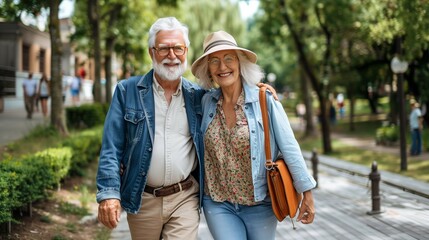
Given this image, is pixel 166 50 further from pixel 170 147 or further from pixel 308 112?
pixel 308 112

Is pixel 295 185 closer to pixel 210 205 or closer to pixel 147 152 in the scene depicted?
pixel 210 205

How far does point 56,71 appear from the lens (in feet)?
36.8

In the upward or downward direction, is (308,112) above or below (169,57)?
below

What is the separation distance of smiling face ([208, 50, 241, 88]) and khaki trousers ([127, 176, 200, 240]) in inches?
27.2

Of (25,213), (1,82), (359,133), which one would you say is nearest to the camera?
(25,213)

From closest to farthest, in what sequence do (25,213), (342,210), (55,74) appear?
(25,213), (342,210), (55,74)

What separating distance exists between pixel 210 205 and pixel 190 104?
0.68m

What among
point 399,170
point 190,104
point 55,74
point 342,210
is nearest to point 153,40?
point 190,104

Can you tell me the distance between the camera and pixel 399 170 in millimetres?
15516

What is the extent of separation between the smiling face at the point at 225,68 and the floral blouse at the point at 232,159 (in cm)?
20

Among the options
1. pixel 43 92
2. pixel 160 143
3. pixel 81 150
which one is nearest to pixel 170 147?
pixel 160 143

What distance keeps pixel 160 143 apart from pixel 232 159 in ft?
1.54

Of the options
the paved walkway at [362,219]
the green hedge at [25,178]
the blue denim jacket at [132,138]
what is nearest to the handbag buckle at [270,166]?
the blue denim jacket at [132,138]

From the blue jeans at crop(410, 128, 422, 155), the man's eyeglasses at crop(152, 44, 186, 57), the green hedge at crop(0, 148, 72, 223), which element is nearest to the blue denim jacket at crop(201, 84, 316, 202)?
the man's eyeglasses at crop(152, 44, 186, 57)
